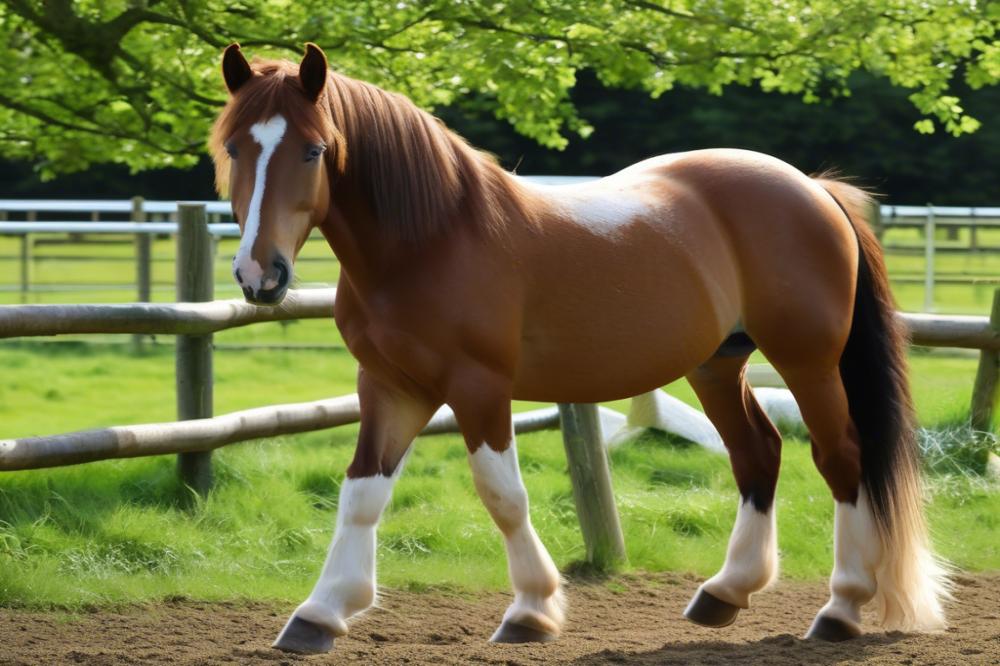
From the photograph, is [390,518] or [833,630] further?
[390,518]

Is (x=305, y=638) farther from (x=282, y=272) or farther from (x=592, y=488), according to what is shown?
(x=592, y=488)

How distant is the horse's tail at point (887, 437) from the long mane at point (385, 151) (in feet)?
4.76

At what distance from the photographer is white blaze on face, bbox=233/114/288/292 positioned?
323 cm

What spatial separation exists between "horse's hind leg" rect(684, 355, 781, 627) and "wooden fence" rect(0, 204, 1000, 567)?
3.05ft

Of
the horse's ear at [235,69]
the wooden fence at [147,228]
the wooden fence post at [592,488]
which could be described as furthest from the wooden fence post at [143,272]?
the horse's ear at [235,69]

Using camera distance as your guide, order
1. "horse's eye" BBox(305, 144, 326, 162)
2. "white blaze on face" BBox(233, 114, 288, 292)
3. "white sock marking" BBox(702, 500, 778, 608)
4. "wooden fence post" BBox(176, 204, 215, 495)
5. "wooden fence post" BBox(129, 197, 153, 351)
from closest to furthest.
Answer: "white blaze on face" BBox(233, 114, 288, 292) → "horse's eye" BBox(305, 144, 326, 162) → "white sock marking" BBox(702, 500, 778, 608) → "wooden fence post" BBox(176, 204, 215, 495) → "wooden fence post" BBox(129, 197, 153, 351)

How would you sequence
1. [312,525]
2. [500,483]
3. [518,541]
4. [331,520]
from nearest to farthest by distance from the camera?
[500,483]
[518,541]
[312,525]
[331,520]

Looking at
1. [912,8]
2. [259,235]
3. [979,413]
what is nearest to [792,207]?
[259,235]

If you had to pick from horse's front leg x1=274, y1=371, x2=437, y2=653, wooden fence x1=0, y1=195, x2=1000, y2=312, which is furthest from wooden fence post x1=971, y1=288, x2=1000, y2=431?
horse's front leg x1=274, y1=371, x2=437, y2=653

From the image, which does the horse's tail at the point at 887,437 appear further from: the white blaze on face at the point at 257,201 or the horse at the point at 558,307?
the white blaze on face at the point at 257,201

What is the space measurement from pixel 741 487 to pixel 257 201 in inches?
84.3

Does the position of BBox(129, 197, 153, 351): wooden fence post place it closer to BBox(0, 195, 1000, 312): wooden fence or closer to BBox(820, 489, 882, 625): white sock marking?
BBox(0, 195, 1000, 312): wooden fence

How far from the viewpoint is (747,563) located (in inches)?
174

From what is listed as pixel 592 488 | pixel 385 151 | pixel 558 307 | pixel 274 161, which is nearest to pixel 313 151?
pixel 274 161
